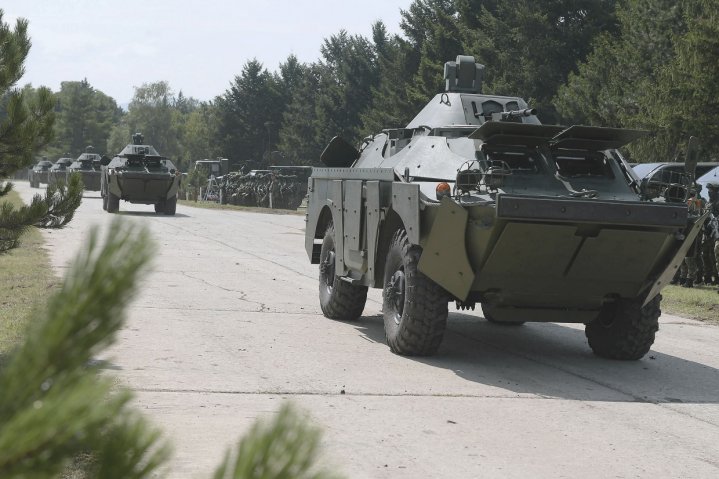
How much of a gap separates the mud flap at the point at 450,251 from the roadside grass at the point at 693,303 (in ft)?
17.8

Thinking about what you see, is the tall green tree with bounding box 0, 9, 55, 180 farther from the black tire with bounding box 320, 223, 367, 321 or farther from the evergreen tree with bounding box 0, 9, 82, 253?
the black tire with bounding box 320, 223, 367, 321

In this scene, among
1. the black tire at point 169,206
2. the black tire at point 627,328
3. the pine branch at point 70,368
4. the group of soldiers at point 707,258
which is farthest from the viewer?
the black tire at point 169,206

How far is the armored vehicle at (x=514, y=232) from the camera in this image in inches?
318

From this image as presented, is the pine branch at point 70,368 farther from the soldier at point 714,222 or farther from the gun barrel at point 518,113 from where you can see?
the soldier at point 714,222

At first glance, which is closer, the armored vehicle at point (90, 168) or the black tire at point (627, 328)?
the black tire at point (627, 328)

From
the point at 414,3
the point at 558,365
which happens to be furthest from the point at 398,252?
the point at 414,3

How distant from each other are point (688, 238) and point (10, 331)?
16.5 ft

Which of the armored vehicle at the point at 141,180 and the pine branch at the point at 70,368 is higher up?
the pine branch at the point at 70,368

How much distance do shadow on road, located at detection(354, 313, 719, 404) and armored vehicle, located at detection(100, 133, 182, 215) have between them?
785 inches

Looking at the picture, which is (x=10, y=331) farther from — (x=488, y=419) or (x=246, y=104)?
(x=246, y=104)

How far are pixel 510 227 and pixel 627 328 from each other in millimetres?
1715

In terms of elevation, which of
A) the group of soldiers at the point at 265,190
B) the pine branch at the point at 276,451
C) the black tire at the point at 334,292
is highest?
the pine branch at the point at 276,451

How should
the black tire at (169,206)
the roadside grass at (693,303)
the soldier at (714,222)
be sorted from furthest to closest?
the black tire at (169,206) < the soldier at (714,222) < the roadside grass at (693,303)

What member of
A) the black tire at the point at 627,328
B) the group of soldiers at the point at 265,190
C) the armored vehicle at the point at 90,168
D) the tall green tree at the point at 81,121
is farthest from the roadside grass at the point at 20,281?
the tall green tree at the point at 81,121
